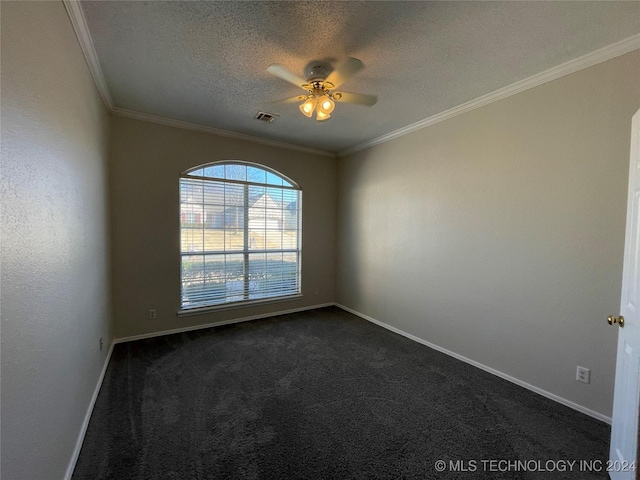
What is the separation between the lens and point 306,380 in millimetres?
2584

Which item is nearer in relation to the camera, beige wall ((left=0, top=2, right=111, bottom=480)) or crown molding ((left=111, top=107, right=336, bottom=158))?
beige wall ((left=0, top=2, right=111, bottom=480))

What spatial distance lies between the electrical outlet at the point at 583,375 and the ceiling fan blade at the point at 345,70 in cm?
286

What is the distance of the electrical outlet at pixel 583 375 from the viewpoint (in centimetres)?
212

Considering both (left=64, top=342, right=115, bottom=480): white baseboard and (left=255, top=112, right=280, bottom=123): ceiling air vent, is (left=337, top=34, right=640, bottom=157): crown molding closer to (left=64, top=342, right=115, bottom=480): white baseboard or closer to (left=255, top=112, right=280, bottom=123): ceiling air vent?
(left=255, top=112, right=280, bottom=123): ceiling air vent

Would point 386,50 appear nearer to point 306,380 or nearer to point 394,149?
point 394,149

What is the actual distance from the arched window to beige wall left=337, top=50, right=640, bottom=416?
1697 mm

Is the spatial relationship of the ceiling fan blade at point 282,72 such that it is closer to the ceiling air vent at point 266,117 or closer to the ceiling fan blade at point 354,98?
the ceiling fan blade at point 354,98

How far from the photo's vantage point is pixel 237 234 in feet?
13.5

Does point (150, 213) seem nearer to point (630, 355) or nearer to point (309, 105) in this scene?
point (309, 105)

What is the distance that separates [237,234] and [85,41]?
102 inches

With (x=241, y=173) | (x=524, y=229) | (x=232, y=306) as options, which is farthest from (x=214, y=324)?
(x=524, y=229)

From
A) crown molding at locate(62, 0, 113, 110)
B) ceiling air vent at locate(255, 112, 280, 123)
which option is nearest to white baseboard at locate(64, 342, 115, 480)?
crown molding at locate(62, 0, 113, 110)

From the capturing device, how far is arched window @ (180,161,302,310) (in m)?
3.78

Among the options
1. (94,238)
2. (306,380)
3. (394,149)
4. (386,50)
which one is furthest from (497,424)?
(94,238)
